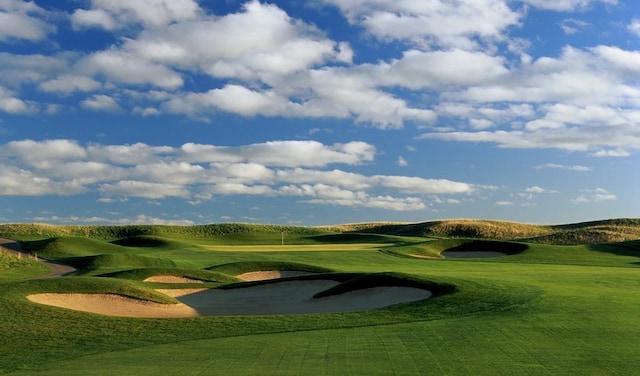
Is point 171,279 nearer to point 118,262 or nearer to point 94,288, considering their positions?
point 94,288

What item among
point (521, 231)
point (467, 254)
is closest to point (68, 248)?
point (467, 254)

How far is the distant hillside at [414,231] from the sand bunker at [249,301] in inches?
2324

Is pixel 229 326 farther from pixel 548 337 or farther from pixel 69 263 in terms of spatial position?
pixel 69 263

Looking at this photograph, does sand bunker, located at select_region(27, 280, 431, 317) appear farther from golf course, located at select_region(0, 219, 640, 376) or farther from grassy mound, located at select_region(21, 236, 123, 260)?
grassy mound, located at select_region(21, 236, 123, 260)

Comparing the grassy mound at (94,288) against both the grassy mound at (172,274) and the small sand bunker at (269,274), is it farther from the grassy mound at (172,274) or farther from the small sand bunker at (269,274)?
the small sand bunker at (269,274)

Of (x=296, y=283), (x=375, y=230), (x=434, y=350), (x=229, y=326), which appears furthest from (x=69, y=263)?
(x=375, y=230)

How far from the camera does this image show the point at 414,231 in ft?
360

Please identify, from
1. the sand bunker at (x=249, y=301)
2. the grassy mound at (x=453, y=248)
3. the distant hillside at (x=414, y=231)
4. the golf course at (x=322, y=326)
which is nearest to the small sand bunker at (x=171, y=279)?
the golf course at (x=322, y=326)

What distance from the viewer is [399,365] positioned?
1307 centimetres

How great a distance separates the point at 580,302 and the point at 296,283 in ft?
51.5

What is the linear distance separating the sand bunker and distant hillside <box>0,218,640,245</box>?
5902 centimetres

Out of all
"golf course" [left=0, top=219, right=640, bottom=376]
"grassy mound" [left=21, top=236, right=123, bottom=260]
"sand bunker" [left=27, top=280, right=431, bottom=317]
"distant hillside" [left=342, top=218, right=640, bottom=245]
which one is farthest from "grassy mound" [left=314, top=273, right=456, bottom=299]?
"distant hillside" [left=342, top=218, right=640, bottom=245]

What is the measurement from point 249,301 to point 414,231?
269ft

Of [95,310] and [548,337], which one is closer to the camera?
[548,337]
